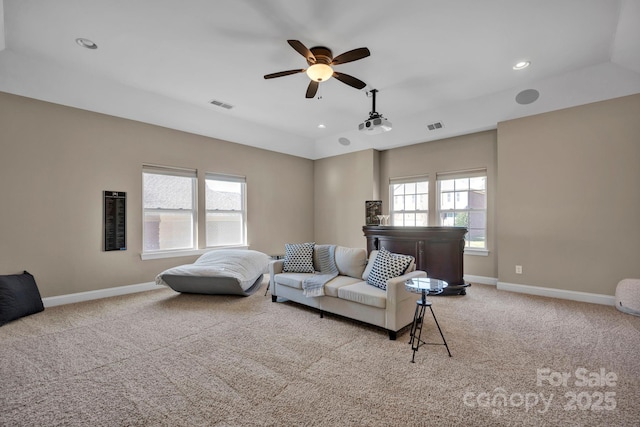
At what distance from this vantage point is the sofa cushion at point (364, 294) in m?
2.99

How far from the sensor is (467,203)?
5.55m

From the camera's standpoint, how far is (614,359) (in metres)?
2.47

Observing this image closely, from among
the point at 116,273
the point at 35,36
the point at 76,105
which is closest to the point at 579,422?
the point at 116,273

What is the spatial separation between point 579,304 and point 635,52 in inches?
128

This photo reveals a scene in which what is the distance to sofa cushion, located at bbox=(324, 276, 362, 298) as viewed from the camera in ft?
11.2

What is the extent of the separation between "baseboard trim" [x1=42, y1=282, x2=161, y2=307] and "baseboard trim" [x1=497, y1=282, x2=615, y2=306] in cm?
609

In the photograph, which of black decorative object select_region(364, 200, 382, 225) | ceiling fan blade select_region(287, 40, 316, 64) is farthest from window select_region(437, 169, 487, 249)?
ceiling fan blade select_region(287, 40, 316, 64)

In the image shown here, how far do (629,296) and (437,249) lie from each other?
2317mm

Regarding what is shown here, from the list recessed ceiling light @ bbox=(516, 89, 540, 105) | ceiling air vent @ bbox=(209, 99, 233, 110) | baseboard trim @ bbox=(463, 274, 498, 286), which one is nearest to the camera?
recessed ceiling light @ bbox=(516, 89, 540, 105)

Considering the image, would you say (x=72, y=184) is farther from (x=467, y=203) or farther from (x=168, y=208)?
(x=467, y=203)

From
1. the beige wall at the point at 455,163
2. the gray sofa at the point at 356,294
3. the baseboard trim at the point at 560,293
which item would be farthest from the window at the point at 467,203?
the gray sofa at the point at 356,294

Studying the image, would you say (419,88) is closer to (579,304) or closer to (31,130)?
(579,304)

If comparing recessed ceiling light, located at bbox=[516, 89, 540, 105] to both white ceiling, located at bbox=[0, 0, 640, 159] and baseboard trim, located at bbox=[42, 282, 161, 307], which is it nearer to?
white ceiling, located at bbox=[0, 0, 640, 159]

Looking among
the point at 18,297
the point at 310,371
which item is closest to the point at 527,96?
the point at 310,371
